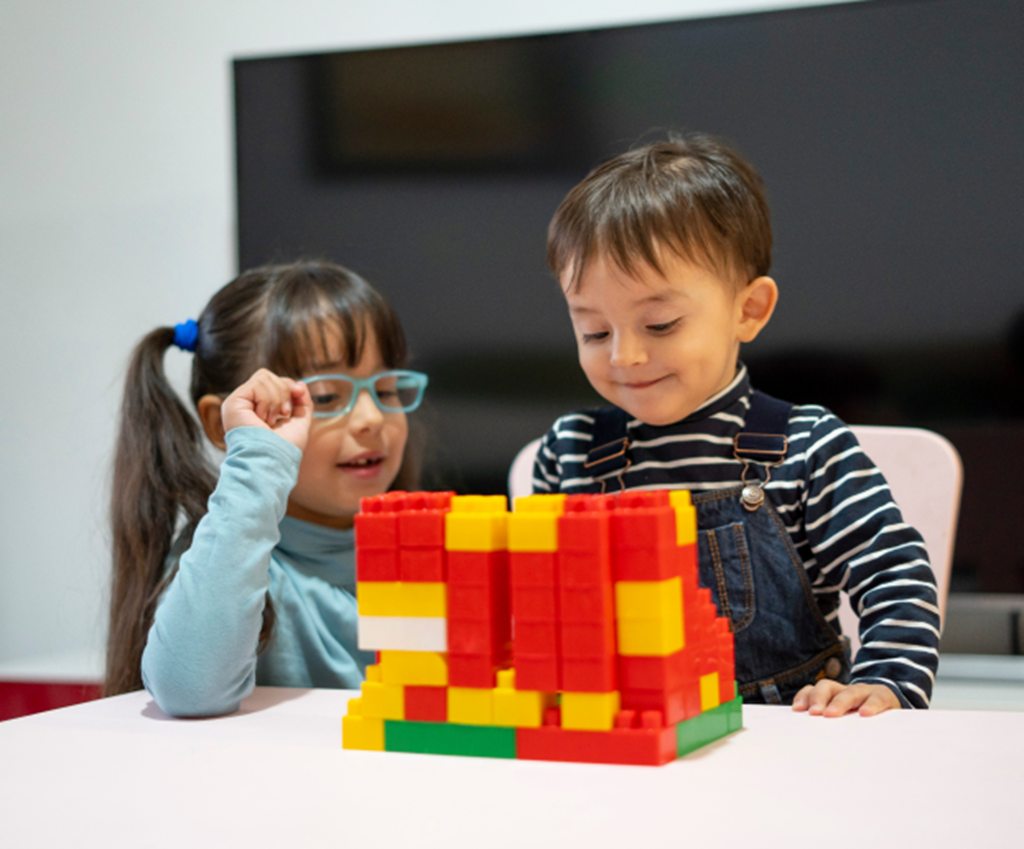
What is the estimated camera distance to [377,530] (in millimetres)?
607

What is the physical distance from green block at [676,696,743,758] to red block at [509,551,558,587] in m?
0.11

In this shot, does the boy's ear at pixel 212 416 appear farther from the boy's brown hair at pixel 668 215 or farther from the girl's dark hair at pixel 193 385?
the boy's brown hair at pixel 668 215

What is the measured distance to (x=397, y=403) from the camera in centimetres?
125

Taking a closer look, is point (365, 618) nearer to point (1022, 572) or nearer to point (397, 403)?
point (397, 403)

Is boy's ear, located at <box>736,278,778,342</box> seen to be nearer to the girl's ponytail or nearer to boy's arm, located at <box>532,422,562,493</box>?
boy's arm, located at <box>532,422,562,493</box>

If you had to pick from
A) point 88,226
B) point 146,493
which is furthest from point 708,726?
point 88,226

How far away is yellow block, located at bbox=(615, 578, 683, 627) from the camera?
1.79 feet

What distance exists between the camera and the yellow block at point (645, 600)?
55 centimetres

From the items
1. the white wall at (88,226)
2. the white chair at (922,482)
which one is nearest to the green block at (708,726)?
the white chair at (922,482)

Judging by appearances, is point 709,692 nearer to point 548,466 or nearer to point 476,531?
point 476,531

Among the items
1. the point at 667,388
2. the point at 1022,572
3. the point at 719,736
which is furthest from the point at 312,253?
the point at 719,736

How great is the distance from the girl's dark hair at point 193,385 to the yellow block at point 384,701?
0.49m

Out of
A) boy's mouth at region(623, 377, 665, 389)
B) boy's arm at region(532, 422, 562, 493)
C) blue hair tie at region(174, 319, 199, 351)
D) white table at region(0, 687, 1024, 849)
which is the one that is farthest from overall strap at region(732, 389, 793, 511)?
blue hair tie at region(174, 319, 199, 351)

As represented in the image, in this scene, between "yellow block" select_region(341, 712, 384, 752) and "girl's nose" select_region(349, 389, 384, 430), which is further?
"girl's nose" select_region(349, 389, 384, 430)
